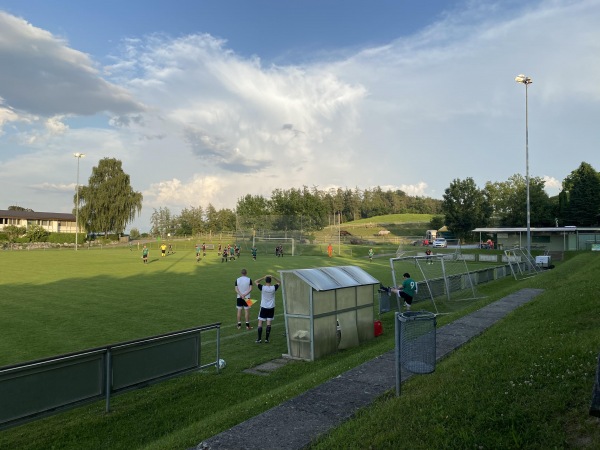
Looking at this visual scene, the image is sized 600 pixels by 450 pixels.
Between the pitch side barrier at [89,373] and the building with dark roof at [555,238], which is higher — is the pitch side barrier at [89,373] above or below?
below

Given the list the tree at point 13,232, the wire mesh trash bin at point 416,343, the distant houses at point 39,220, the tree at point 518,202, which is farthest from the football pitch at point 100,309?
the distant houses at point 39,220

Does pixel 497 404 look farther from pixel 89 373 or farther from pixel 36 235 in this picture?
pixel 36 235

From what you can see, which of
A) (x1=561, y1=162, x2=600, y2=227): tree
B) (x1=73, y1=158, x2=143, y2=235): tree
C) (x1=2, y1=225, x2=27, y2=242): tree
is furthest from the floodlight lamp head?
(x1=2, y1=225, x2=27, y2=242): tree

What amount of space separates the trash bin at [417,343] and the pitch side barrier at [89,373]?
170 inches

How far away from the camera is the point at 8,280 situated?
2388 cm

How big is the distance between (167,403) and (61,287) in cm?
1675

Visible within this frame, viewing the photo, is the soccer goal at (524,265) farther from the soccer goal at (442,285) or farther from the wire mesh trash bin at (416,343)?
the wire mesh trash bin at (416,343)

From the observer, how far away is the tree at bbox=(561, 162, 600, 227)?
68.7 meters

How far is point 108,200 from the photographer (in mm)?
83188

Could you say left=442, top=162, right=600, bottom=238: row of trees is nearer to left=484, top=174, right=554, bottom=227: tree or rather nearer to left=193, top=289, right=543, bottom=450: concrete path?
left=484, top=174, right=554, bottom=227: tree

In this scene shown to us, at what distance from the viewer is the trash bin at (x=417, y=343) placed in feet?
18.0

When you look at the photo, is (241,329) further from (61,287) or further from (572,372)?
(61,287)

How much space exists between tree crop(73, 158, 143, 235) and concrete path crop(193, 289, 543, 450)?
8430 cm

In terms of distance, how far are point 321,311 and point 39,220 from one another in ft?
388
